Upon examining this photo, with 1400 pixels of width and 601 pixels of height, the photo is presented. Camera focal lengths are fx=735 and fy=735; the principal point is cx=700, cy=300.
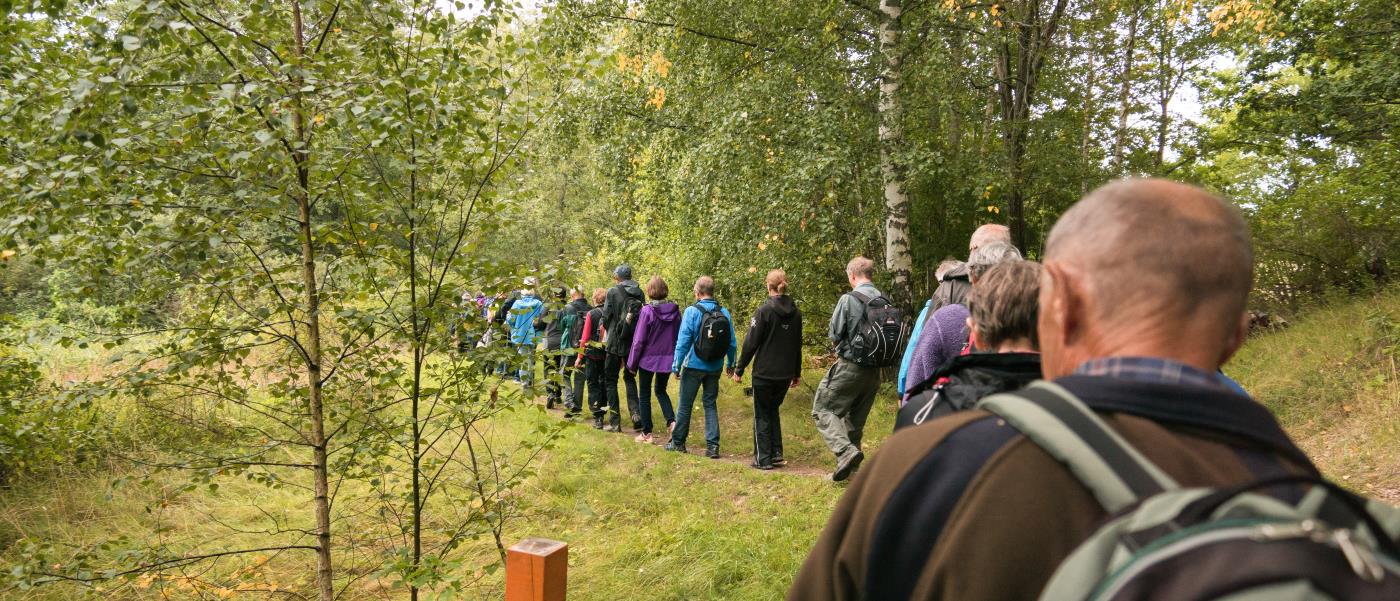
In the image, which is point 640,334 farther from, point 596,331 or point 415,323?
point 415,323

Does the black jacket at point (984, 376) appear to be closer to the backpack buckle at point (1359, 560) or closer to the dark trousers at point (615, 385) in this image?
the backpack buckle at point (1359, 560)

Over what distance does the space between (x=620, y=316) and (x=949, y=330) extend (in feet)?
18.6

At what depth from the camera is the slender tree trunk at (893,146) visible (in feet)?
28.4

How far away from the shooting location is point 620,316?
9.00 meters

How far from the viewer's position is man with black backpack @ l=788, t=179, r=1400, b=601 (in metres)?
0.80

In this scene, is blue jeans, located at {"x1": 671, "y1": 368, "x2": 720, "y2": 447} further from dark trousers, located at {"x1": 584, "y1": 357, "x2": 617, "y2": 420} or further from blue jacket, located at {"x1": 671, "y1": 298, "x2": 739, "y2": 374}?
dark trousers, located at {"x1": 584, "y1": 357, "x2": 617, "y2": 420}

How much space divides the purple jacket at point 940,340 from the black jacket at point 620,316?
532 centimetres

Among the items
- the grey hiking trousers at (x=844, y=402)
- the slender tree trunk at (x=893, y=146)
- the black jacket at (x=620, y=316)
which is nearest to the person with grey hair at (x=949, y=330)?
the grey hiking trousers at (x=844, y=402)

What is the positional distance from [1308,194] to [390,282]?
13.5 m

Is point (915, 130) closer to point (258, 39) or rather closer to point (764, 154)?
point (764, 154)

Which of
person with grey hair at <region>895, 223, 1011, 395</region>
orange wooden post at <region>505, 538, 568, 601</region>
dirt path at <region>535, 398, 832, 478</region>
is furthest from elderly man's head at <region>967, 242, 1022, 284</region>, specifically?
dirt path at <region>535, 398, 832, 478</region>

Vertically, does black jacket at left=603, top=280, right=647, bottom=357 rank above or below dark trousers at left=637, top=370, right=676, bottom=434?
above

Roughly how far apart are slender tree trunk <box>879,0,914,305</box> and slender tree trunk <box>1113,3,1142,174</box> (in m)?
5.81

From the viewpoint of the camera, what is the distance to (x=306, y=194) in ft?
10.1
